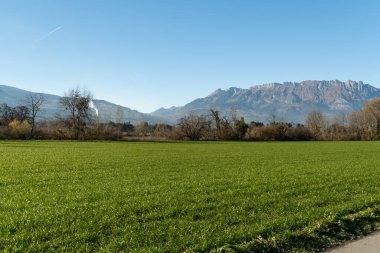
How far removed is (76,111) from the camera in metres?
105

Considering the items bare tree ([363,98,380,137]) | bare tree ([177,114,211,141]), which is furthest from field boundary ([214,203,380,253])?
bare tree ([363,98,380,137])

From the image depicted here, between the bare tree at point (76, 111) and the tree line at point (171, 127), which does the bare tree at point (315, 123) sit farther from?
the bare tree at point (76, 111)

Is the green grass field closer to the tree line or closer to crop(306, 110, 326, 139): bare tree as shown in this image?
the tree line

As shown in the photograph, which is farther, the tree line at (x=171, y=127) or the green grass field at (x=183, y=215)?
the tree line at (x=171, y=127)

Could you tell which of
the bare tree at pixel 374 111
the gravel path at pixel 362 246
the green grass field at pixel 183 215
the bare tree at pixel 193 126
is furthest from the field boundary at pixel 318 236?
the bare tree at pixel 374 111

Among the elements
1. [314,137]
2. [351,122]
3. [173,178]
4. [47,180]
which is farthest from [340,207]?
[351,122]

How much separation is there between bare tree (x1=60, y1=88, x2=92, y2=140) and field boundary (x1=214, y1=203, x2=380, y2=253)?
94682 mm

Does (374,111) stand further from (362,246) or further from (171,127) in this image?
(362,246)

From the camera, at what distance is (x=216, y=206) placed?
12562mm

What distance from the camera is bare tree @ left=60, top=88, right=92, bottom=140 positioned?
10038 cm

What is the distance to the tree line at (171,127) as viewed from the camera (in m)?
98.1

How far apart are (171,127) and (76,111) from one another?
3913 cm

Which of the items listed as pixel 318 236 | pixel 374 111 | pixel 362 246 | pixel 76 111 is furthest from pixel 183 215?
pixel 374 111

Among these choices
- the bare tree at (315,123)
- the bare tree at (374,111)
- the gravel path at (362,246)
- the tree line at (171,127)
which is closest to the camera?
the gravel path at (362,246)
